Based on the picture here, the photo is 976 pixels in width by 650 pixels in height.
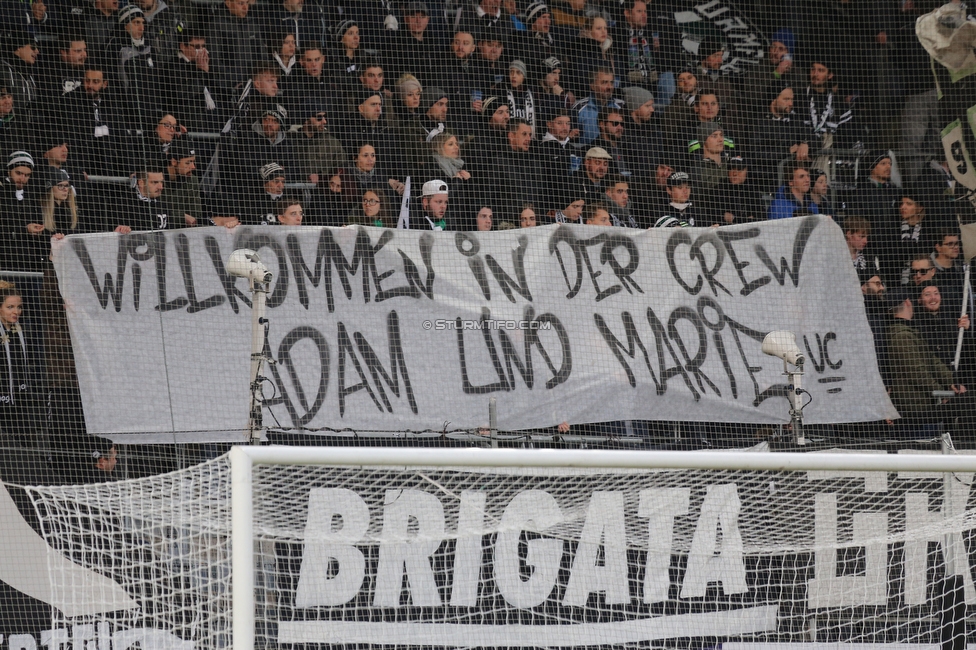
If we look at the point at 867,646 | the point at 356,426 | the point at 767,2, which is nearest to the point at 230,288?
the point at 356,426

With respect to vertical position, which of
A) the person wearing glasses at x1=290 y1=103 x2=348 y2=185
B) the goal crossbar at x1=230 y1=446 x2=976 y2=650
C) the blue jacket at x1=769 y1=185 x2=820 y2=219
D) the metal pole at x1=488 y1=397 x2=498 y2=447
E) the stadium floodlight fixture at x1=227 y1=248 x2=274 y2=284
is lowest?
the metal pole at x1=488 y1=397 x2=498 y2=447

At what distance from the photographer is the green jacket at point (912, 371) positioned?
6891mm

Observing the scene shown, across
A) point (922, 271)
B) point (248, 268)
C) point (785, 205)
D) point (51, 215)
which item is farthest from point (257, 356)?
point (922, 271)

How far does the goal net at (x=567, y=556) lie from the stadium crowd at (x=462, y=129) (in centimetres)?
205

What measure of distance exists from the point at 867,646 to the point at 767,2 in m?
4.86

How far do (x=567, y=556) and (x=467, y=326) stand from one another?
6.49 feet

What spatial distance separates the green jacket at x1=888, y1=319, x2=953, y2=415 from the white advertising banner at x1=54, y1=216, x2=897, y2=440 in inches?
5.7

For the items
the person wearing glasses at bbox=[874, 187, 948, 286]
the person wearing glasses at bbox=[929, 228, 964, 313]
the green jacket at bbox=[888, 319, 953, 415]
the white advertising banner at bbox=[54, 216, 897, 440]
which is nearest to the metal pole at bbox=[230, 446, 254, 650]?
the white advertising banner at bbox=[54, 216, 897, 440]

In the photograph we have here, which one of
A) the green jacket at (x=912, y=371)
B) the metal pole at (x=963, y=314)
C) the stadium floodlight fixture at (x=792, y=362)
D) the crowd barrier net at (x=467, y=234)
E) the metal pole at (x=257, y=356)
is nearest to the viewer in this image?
the metal pole at (x=257, y=356)

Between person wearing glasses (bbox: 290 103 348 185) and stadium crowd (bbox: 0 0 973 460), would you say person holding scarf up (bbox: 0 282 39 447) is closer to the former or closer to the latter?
stadium crowd (bbox: 0 0 973 460)

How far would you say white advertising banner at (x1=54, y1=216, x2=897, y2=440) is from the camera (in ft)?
19.7

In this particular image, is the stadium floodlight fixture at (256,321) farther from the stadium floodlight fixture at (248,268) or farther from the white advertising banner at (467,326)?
the white advertising banner at (467,326)

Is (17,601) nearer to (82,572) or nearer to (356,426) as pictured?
(82,572)

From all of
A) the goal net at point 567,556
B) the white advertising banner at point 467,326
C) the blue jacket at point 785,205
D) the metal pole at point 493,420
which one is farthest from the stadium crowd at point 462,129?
the goal net at point 567,556
